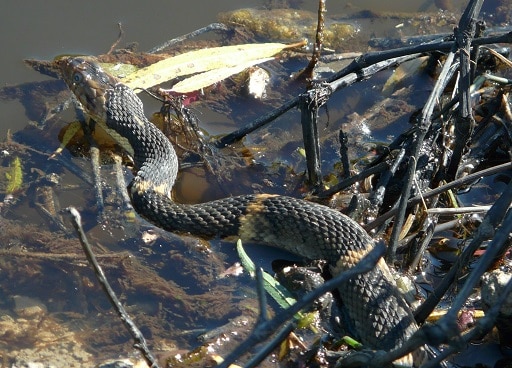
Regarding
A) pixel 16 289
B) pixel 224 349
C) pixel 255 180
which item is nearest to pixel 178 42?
pixel 255 180

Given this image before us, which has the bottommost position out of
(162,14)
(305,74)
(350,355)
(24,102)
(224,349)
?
(224,349)

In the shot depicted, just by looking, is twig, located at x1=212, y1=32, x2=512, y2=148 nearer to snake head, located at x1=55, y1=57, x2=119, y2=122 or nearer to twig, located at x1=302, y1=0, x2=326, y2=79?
twig, located at x1=302, y1=0, x2=326, y2=79

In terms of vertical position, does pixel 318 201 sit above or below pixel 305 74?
below

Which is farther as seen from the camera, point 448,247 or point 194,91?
point 194,91

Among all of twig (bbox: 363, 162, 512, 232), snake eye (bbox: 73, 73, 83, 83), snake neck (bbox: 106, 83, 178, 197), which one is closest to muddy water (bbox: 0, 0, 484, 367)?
snake neck (bbox: 106, 83, 178, 197)

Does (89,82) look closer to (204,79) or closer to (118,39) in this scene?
(204,79)

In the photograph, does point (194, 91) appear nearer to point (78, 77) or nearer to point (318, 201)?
point (78, 77)

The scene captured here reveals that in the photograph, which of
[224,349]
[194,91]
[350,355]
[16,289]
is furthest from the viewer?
[194,91]
